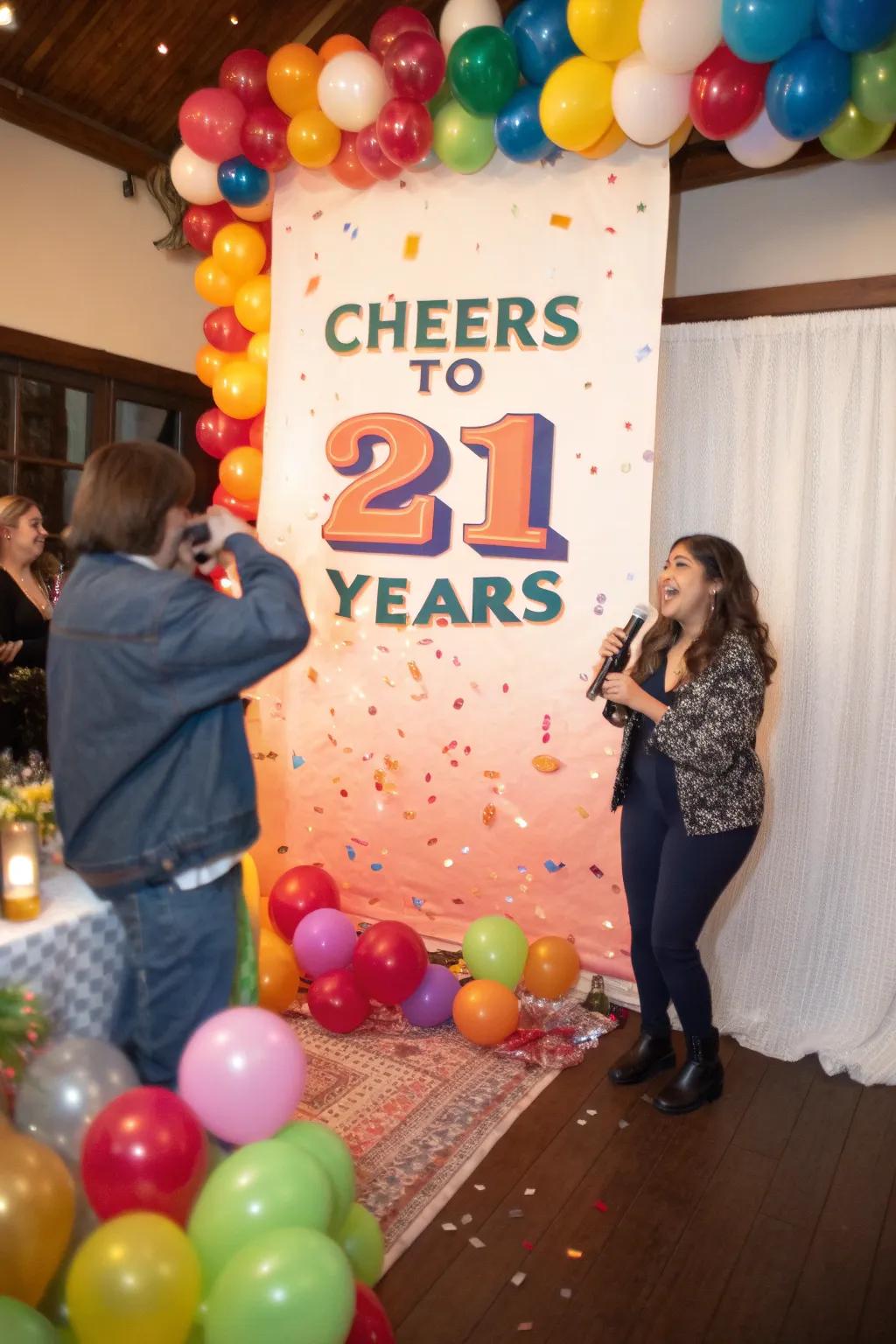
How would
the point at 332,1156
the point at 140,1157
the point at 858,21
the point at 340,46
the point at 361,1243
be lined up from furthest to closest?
the point at 340,46, the point at 858,21, the point at 361,1243, the point at 332,1156, the point at 140,1157

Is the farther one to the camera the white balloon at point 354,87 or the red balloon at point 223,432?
the red balloon at point 223,432

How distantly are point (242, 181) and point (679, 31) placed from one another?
5.19 ft

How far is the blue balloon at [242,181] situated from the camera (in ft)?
11.3

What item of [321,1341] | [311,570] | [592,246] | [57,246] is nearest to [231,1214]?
[321,1341]

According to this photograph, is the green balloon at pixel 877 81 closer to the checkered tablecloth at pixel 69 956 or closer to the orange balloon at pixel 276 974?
the checkered tablecloth at pixel 69 956

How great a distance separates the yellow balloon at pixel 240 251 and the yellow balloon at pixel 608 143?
1291mm

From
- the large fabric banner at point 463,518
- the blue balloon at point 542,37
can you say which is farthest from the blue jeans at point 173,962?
the blue balloon at point 542,37

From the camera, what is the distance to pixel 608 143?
2906mm

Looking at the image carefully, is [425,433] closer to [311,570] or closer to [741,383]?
[311,570]

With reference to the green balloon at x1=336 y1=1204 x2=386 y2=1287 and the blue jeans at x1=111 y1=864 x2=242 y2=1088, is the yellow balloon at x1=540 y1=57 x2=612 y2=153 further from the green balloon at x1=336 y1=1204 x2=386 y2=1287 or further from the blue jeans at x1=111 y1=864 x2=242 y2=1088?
the green balloon at x1=336 y1=1204 x2=386 y2=1287

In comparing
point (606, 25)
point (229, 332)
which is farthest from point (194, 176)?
point (606, 25)

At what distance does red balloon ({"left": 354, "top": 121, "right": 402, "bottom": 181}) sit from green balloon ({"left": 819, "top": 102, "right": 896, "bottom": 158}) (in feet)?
4.23

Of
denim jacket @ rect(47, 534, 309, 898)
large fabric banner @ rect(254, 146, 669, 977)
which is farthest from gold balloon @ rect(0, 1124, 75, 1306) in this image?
large fabric banner @ rect(254, 146, 669, 977)

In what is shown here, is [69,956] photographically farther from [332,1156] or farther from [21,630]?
[21,630]
